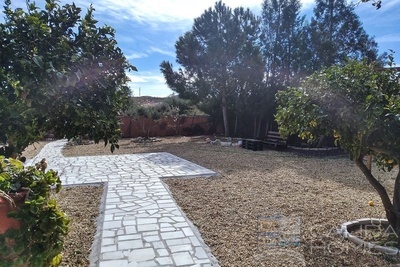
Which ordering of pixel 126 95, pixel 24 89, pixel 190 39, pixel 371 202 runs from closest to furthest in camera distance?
pixel 24 89 → pixel 126 95 → pixel 371 202 → pixel 190 39

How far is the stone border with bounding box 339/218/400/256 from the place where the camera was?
8.60 ft

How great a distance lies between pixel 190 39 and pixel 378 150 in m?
11.9

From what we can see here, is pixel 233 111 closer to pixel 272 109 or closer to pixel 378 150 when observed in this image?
pixel 272 109

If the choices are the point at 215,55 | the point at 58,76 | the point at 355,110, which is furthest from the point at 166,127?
the point at 58,76

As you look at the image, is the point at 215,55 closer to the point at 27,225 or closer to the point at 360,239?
the point at 360,239

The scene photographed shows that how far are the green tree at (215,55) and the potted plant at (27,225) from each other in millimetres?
12031

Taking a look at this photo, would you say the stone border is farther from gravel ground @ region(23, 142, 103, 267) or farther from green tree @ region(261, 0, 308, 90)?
green tree @ region(261, 0, 308, 90)

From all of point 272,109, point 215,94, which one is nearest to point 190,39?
point 215,94

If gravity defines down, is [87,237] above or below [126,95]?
below

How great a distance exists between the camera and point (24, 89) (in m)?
1.50

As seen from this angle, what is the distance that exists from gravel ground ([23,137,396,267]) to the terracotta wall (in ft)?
28.8

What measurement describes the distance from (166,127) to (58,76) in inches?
573

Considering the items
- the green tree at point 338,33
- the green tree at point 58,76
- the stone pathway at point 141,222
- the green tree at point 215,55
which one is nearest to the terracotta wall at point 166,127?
the green tree at point 215,55

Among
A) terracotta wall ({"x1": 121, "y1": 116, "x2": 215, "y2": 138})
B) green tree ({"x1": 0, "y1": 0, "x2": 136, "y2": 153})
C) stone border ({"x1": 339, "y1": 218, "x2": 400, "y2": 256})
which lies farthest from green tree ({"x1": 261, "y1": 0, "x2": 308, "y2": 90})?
green tree ({"x1": 0, "y1": 0, "x2": 136, "y2": 153})
